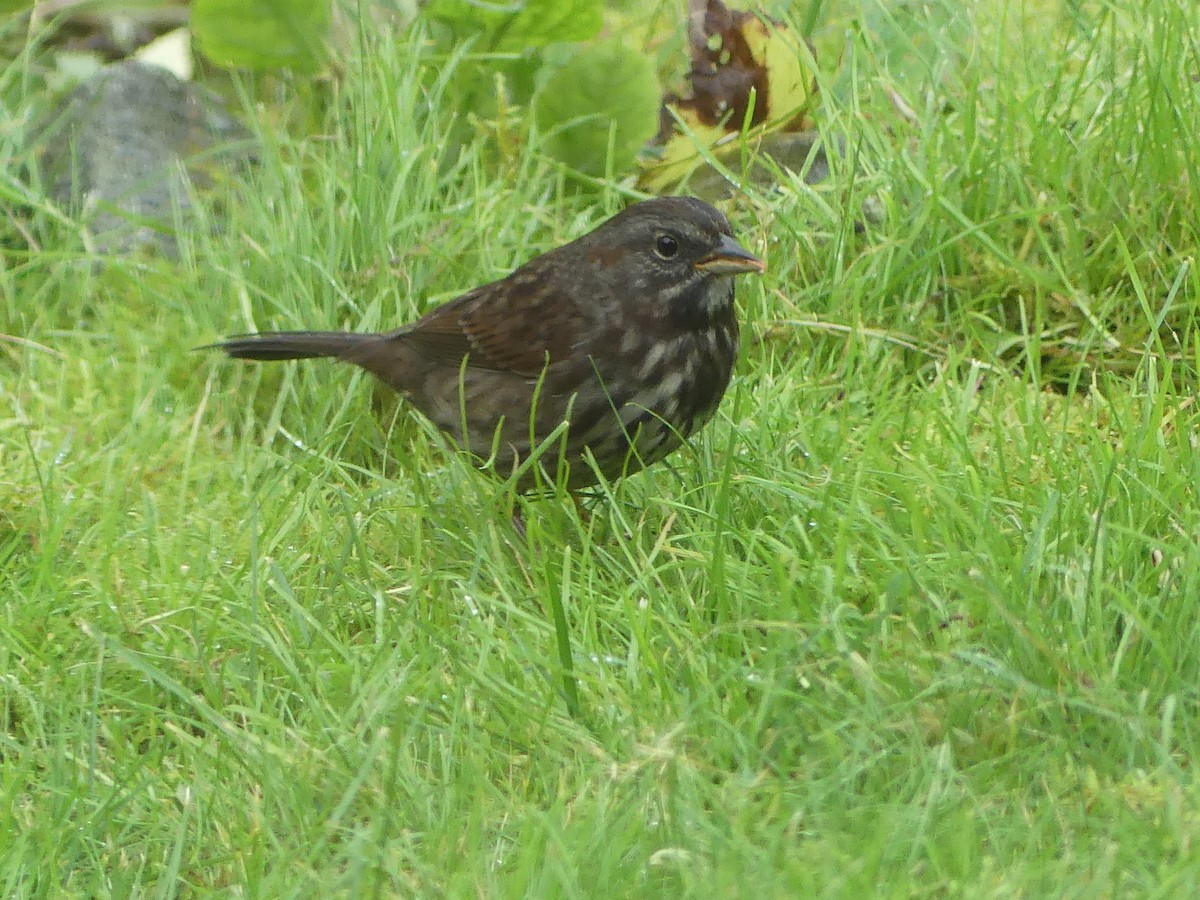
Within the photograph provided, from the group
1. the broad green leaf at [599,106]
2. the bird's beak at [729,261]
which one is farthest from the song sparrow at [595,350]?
the broad green leaf at [599,106]

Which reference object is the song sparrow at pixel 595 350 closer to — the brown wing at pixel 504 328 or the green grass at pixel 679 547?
the brown wing at pixel 504 328

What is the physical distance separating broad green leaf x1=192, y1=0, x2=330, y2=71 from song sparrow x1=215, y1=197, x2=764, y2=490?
170 centimetres

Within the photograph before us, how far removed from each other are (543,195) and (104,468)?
1.60m

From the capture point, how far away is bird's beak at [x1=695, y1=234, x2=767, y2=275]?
4105 millimetres

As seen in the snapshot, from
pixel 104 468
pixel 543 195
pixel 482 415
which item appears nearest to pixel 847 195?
pixel 543 195

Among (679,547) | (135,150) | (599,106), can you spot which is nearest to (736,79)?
(599,106)

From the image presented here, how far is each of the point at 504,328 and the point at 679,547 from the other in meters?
0.84

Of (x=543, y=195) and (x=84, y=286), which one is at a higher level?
(x=543, y=195)

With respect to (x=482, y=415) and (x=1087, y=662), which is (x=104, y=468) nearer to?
(x=482, y=415)

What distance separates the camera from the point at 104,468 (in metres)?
4.50

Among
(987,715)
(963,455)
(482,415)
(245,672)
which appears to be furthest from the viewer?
(482,415)

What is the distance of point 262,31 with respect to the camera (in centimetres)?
579

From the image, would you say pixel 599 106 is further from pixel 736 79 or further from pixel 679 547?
pixel 679 547

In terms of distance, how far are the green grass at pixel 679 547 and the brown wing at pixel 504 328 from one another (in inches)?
13.5
